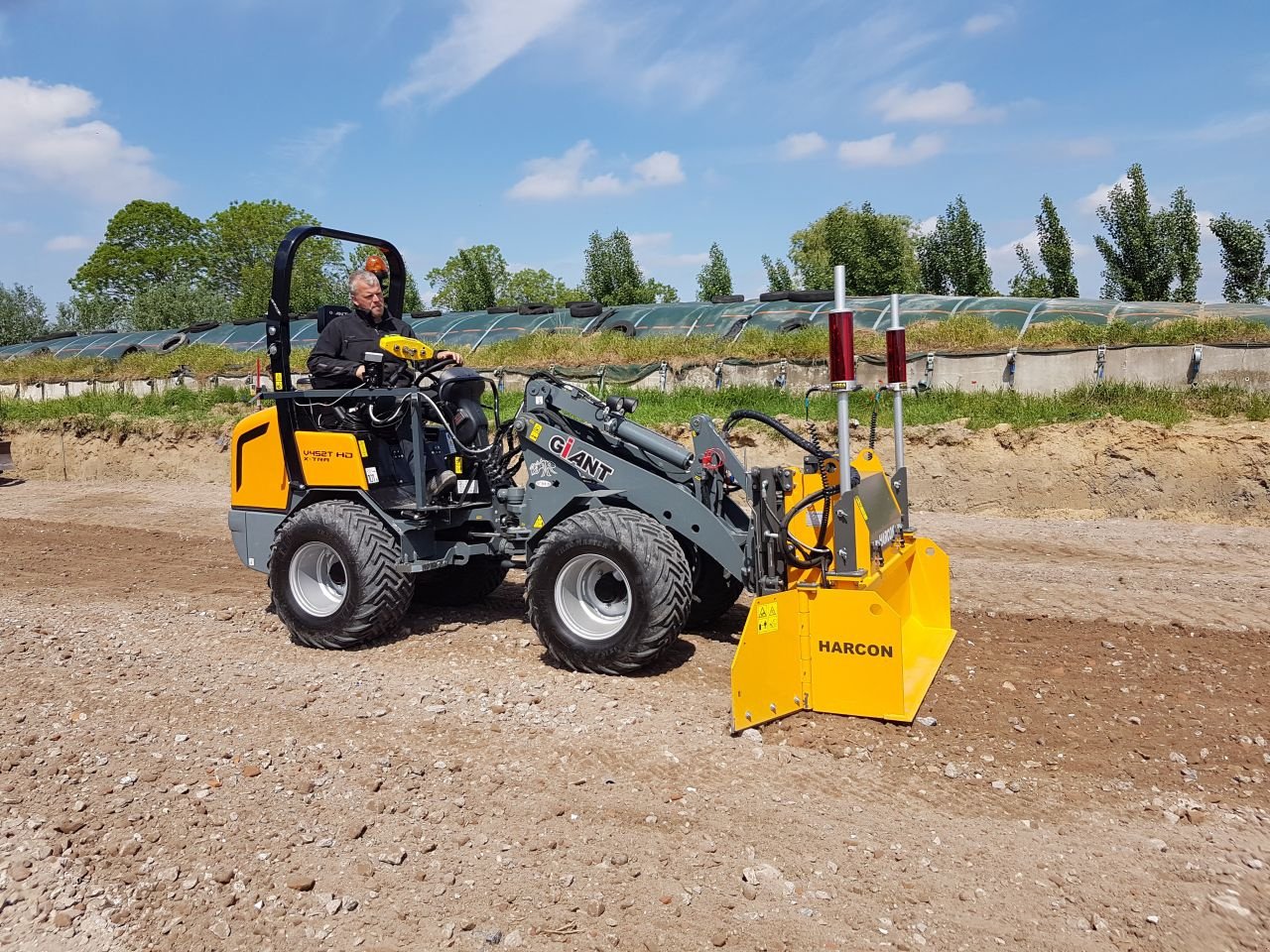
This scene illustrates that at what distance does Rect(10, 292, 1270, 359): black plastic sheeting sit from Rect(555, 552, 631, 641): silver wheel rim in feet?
37.6

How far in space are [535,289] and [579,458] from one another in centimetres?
7061

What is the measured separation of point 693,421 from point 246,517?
11.0ft

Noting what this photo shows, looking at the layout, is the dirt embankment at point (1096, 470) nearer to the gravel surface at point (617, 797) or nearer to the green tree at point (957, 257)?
the gravel surface at point (617, 797)

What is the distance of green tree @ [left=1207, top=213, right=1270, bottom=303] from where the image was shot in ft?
83.5

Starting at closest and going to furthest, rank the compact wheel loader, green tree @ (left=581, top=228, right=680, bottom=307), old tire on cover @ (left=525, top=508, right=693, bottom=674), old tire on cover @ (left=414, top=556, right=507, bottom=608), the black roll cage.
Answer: the compact wheel loader
old tire on cover @ (left=525, top=508, right=693, bottom=674)
the black roll cage
old tire on cover @ (left=414, top=556, right=507, bottom=608)
green tree @ (left=581, top=228, right=680, bottom=307)

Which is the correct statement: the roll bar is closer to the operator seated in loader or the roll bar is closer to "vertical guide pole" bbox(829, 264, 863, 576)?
the operator seated in loader

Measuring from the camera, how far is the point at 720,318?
75.8ft

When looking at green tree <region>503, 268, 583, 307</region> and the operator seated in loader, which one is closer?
the operator seated in loader

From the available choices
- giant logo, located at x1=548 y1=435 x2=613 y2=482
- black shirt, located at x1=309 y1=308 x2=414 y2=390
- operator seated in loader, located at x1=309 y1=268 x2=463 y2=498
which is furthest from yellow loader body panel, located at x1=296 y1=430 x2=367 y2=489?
giant logo, located at x1=548 y1=435 x2=613 y2=482

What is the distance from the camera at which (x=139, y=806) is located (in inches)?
156

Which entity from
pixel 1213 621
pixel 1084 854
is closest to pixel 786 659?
pixel 1084 854

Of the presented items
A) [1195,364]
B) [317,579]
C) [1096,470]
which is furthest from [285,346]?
[1195,364]

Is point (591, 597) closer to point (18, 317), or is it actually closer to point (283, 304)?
point (283, 304)

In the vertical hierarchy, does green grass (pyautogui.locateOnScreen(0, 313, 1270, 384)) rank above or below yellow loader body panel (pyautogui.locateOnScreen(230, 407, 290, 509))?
above
